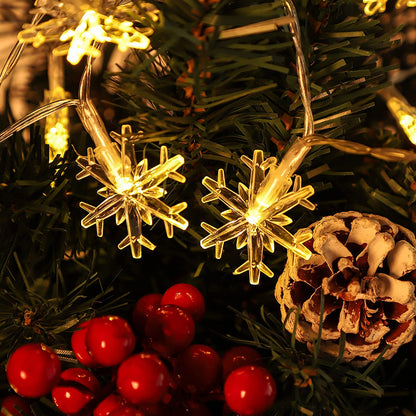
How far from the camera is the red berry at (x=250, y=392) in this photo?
0.28 m

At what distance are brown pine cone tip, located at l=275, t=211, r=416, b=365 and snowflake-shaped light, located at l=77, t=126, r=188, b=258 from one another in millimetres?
105

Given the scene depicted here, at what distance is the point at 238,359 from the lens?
334 mm

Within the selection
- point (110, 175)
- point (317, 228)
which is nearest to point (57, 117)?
point (110, 175)

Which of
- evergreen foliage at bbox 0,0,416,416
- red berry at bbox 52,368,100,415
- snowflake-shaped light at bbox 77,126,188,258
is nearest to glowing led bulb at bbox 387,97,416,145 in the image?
evergreen foliage at bbox 0,0,416,416

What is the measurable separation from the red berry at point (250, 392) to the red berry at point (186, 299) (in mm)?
75

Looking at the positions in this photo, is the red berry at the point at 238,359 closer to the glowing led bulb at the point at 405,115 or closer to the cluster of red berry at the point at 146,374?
the cluster of red berry at the point at 146,374

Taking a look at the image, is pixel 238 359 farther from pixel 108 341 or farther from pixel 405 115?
pixel 405 115

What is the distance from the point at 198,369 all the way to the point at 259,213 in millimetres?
112

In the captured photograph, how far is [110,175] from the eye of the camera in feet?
1.09

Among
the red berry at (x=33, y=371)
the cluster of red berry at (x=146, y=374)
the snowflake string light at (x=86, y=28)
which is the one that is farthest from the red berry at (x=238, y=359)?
the snowflake string light at (x=86, y=28)

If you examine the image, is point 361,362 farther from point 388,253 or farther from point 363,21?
point 363,21

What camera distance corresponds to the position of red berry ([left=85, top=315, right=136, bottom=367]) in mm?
297

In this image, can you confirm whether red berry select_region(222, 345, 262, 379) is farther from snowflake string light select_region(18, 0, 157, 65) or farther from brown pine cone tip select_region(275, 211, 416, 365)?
snowflake string light select_region(18, 0, 157, 65)

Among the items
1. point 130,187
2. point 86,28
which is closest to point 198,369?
point 130,187
